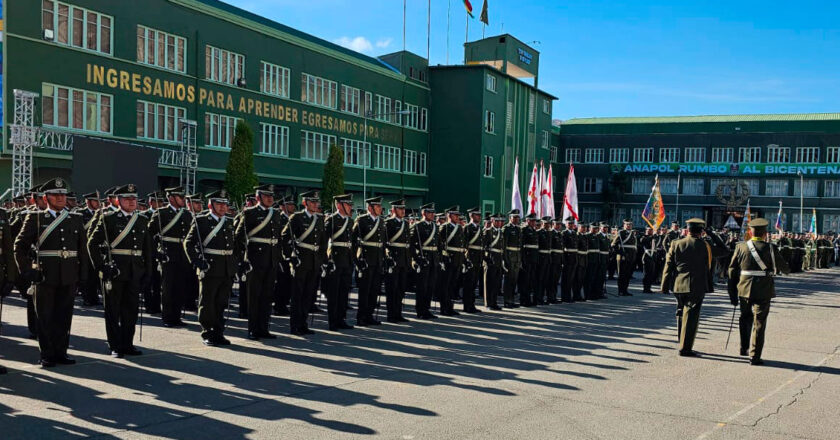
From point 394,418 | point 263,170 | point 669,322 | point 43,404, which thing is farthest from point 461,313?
point 263,170

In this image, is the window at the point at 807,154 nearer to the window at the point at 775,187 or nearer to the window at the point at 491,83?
the window at the point at 775,187

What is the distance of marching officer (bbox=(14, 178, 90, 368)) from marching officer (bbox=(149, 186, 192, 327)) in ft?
9.37

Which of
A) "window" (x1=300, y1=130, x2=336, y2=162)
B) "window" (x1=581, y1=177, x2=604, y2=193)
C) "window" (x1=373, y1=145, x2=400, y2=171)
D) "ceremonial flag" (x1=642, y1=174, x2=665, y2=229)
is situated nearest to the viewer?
"ceremonial flag" (x1=642, y1=174, x2=665, y2=229)

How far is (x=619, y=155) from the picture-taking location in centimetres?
7175

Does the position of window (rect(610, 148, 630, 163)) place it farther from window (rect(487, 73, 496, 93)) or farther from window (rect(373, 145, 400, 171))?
window (rect(373, 145, 400, 171))

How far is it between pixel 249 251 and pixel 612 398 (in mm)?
5823

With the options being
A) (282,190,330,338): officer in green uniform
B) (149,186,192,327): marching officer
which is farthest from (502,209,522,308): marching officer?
(149,186,192,327): marching officer

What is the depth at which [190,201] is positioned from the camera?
12.8 m

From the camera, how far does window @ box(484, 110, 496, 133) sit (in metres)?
48.7

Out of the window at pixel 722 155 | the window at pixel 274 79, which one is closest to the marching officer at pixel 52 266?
the window at pixel 274 79

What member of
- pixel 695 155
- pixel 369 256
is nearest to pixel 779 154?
pixel 695 155

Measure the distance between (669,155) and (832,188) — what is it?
46.3ft

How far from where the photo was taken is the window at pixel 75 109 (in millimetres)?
25156

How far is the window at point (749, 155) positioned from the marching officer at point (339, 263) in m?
62.4
